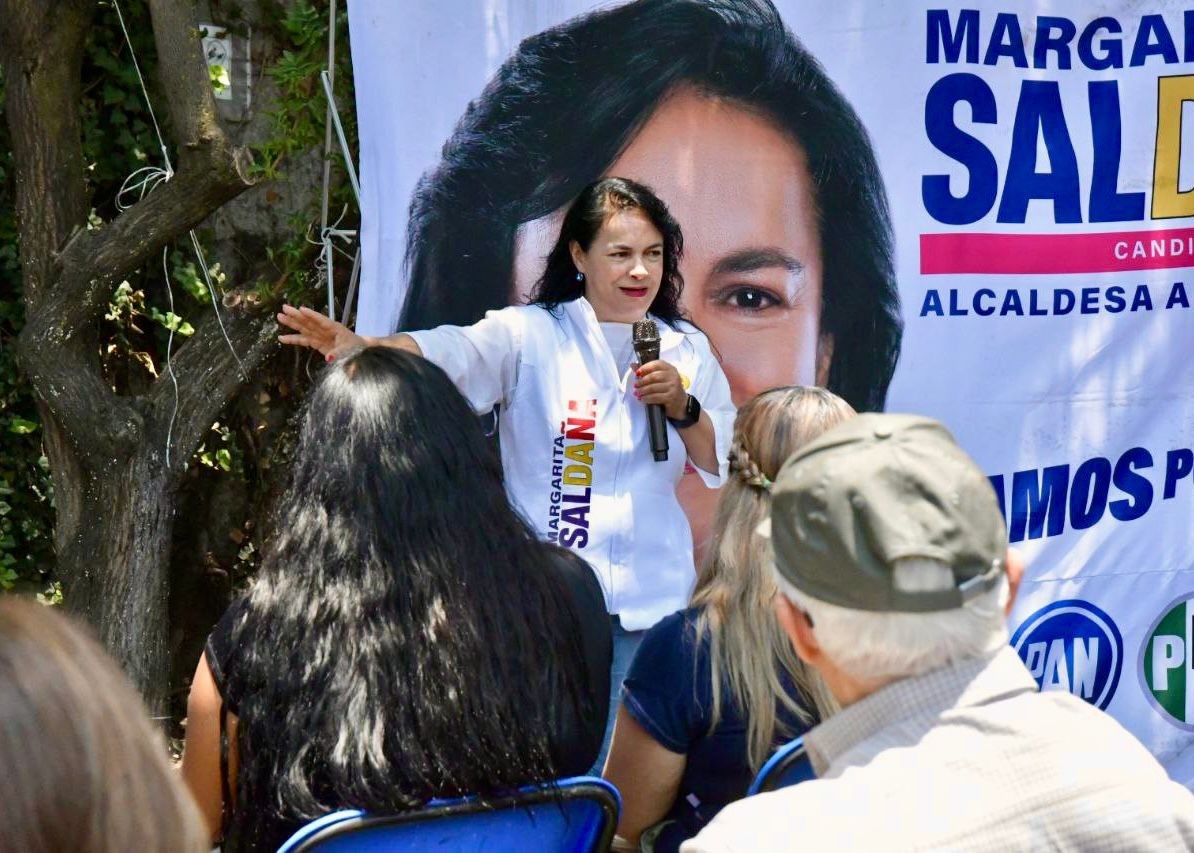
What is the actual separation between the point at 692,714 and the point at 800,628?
76cm

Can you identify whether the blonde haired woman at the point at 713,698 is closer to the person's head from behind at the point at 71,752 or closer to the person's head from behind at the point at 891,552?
the person's head from behind at the point at 891,552

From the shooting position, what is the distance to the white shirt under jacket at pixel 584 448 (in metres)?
3.18

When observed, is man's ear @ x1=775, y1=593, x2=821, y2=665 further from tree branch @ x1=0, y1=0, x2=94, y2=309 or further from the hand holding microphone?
tree branch @ x1=0, y1=0, x2=94, y2=309

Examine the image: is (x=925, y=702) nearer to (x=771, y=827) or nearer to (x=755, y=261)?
(x=771, y=827)

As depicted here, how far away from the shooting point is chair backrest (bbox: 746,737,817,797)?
67.5 inches

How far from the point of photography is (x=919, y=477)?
1.15 m

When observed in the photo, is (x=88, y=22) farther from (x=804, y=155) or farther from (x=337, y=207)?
(x=804, y=155)

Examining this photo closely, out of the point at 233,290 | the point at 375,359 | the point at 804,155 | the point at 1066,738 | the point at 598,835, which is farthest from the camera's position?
the point at 233,290

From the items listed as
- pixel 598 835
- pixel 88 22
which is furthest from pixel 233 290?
pixel 598 835

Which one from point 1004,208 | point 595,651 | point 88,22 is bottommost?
point 595,651

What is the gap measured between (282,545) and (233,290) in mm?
2536

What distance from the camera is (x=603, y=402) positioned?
10.7 ft

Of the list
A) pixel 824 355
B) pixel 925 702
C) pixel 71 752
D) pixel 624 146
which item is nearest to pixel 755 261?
pixel 824 355

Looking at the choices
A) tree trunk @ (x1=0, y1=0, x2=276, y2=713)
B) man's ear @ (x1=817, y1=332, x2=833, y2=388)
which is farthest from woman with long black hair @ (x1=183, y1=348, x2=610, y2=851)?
tree trunk @ (x1=0, y1=0, x2=276, y2=713)
